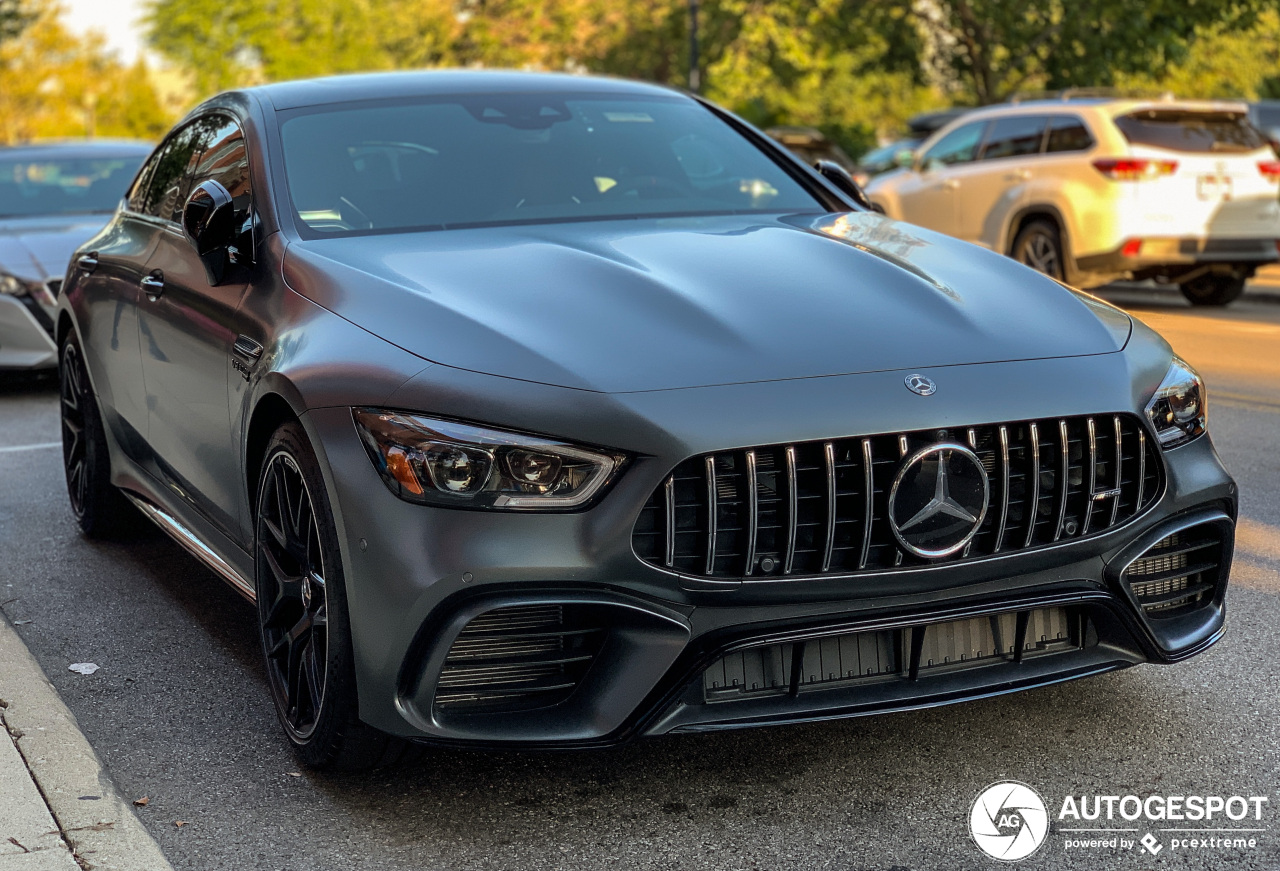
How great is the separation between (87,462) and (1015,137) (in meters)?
10.7

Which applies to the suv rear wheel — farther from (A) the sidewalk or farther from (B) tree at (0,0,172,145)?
(B) tree at (0,0,172,145)

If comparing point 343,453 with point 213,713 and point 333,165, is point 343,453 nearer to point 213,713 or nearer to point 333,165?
point 213,713

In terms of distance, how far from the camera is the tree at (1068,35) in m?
24.9

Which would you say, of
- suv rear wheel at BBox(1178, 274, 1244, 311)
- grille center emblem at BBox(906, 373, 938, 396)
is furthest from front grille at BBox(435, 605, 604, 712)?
suv rear wheel at BBox(1178, 274, 1244, 311)

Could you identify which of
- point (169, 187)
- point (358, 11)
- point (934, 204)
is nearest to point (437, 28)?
point (358, 11)

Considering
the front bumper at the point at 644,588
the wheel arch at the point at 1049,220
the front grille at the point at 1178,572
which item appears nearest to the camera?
the front bumper at the point at 644,588

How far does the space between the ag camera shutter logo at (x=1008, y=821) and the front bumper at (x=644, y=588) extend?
270mm

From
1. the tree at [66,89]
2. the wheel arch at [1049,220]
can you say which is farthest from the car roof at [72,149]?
the tree at [66,89]

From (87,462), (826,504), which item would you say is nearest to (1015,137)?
(87,462)

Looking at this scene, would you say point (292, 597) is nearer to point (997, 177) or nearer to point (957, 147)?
point (997, 177)

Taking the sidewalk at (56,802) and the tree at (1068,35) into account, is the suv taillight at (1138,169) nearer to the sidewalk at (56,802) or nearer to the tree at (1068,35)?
the sidewalk at (56,802)

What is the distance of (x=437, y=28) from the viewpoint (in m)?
58.3

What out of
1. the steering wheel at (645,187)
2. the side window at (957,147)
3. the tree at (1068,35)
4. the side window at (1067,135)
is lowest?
the tree at (1068,35)

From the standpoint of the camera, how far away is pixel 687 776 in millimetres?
3504
